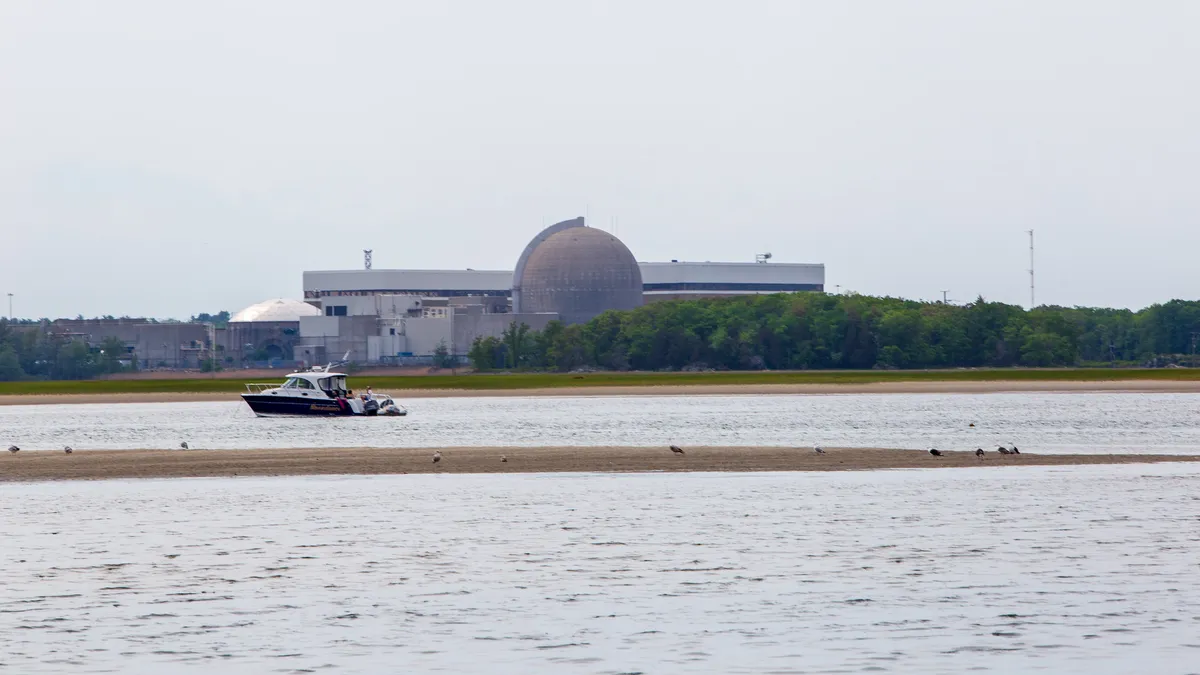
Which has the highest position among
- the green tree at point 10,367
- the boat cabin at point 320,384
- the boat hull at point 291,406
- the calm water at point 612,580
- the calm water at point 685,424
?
the green tree at point 10,367

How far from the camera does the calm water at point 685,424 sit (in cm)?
5878

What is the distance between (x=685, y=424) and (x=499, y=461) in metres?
25.7

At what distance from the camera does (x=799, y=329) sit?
152 metres

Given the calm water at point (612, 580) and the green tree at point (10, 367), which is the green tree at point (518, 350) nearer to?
the green tree at point (10, 367)

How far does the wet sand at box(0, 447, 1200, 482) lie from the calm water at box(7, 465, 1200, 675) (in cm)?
621

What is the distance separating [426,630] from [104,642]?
3.97 metres

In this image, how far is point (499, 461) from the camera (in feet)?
155

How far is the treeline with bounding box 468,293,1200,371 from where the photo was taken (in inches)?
5871

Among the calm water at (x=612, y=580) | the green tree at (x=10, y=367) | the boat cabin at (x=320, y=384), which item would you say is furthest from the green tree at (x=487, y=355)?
the calm water at (x=612, y=580)

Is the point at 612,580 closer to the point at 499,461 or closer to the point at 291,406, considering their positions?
the point at 499,461

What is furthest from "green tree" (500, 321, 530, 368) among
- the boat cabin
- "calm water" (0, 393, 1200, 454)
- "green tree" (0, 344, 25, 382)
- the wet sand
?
the wet sand

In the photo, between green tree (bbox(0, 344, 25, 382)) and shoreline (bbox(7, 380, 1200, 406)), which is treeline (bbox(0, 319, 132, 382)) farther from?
shoreline (bbox(7, 380, 1200, 406))

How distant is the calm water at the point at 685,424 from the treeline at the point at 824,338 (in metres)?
43.1

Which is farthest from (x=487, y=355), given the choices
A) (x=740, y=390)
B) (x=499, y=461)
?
(x=499, y=461)
